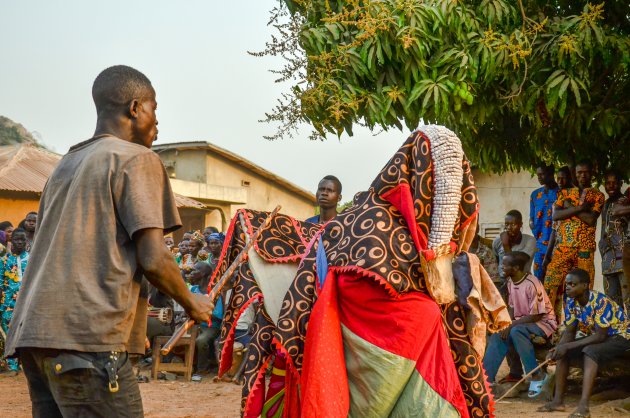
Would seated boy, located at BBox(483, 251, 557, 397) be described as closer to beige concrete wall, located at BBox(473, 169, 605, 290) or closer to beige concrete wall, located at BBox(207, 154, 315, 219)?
beige concrete wall, located at BBox(473, 169, 605, 290)

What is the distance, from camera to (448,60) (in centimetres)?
668

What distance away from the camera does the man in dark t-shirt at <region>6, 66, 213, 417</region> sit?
2455 mm

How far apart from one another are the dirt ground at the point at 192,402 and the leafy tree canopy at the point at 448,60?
263 centimetres

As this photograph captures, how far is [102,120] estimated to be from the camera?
9.06ft

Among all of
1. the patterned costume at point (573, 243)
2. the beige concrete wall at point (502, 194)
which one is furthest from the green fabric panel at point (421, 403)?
the beige concrete wall at point (502, 194)

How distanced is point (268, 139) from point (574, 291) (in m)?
3.03

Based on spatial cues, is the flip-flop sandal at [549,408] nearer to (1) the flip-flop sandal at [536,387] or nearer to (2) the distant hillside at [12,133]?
(1) the flip-flop sandal at [536,387]

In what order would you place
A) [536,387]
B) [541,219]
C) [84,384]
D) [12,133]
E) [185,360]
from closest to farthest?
1. [84,384]
2. [536,387]
3. [541,219]
4. [185,360]
5. [12,133]

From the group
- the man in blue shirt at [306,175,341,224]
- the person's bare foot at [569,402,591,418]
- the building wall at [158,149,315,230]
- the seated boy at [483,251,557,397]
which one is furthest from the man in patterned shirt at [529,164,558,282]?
the building wall at [158,149,315,230]

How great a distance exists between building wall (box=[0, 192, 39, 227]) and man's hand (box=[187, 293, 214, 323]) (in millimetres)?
15364

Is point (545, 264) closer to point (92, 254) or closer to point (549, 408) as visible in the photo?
point (549, 408)

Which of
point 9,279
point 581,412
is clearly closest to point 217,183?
point 9,279

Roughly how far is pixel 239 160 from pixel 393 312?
880 inches

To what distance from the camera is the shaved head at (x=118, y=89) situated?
8.96 feet
